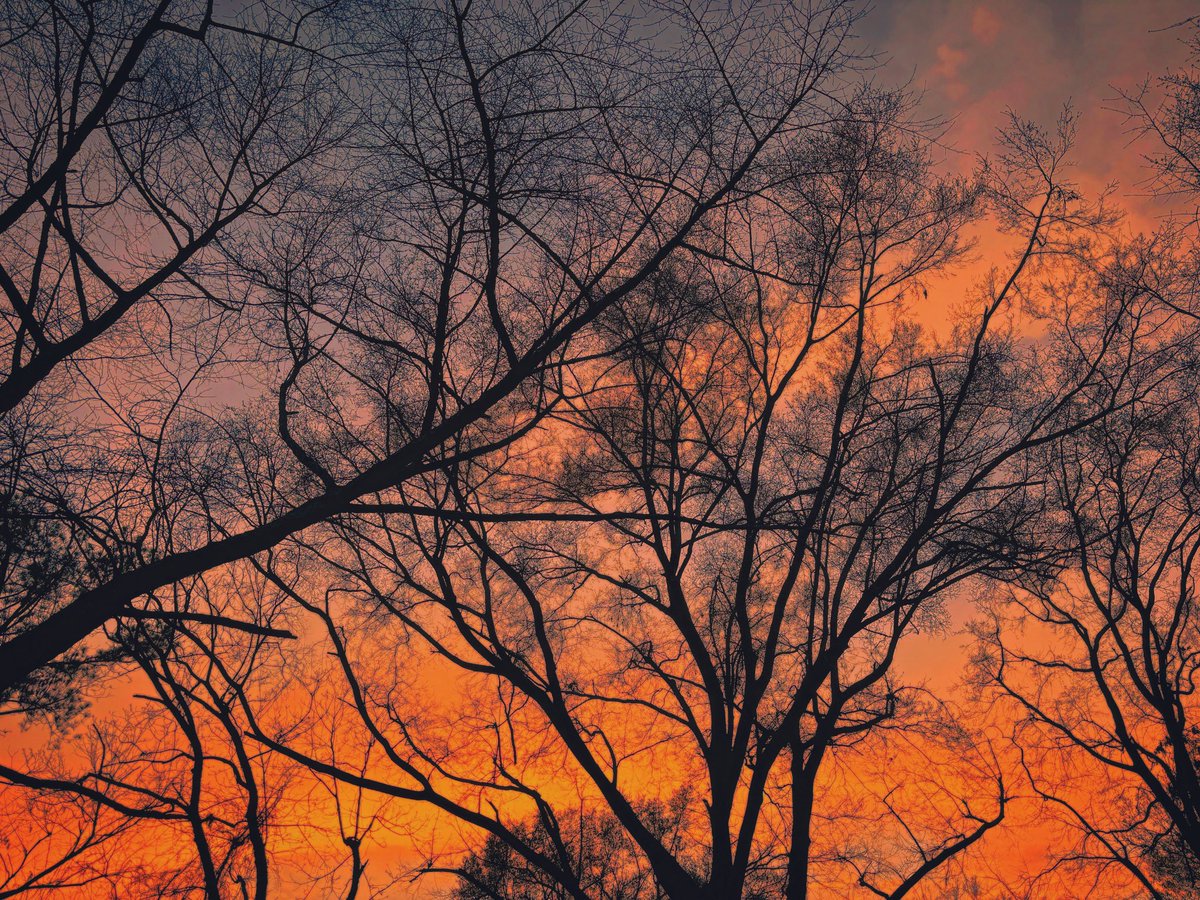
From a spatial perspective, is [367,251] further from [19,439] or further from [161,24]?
[19,439]

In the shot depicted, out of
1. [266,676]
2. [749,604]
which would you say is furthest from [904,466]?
[266,676]

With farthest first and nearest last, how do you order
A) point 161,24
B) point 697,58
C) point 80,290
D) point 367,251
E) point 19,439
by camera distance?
1. point 367,251
2. point 19,439
3. point 697,58
4. point 80,290
5. point 161,24

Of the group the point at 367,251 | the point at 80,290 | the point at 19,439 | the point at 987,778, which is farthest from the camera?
the point at 987,778

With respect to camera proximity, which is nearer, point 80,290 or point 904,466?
point 80,290

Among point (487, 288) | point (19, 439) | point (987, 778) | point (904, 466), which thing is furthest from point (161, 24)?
point (987, 778)

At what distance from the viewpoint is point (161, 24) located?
4605mm

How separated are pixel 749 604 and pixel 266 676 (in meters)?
7.02

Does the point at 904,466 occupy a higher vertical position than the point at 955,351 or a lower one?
lower

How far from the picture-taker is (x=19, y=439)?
6004 mm

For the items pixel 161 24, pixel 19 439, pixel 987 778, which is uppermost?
pixel 161 24

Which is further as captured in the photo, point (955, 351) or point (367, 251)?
point (955, 351)

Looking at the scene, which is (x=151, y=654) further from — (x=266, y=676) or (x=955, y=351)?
(x=955, y=351)

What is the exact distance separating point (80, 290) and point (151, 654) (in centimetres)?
593

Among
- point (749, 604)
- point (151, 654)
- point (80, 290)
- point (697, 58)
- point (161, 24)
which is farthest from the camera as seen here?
point (749, 604)
